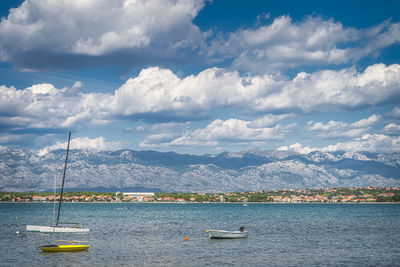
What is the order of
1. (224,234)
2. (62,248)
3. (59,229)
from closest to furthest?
(62,248)
(224,234)
(59,229)

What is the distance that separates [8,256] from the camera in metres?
55.5

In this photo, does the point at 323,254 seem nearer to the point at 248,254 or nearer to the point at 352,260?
the point at 352,260

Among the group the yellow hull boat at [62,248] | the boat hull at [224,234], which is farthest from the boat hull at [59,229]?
the boat hull at [224,234]

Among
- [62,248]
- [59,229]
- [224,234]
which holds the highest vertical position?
[224,234]

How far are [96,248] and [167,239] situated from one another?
15687mm

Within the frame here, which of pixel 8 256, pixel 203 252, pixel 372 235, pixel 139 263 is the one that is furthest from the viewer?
pixel 372 235

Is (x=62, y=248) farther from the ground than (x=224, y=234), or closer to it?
closer to it

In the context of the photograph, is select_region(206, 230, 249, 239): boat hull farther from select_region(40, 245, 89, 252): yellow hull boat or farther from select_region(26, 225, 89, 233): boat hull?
select_region(26, 225, 89, 233): boat hull

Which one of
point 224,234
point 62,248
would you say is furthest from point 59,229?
Answer: point 224,234

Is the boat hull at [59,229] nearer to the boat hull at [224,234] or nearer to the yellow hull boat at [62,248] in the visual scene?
the yellow hull boat at [62,248]

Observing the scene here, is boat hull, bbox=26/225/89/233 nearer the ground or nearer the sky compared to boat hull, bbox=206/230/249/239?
nearer the ground

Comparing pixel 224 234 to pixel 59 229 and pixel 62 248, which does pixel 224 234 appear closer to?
pixel 62 248

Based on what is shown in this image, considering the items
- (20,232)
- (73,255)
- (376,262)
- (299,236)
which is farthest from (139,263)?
(20,232)

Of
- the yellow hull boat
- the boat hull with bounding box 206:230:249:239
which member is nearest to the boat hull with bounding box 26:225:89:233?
the yellow hull boat
